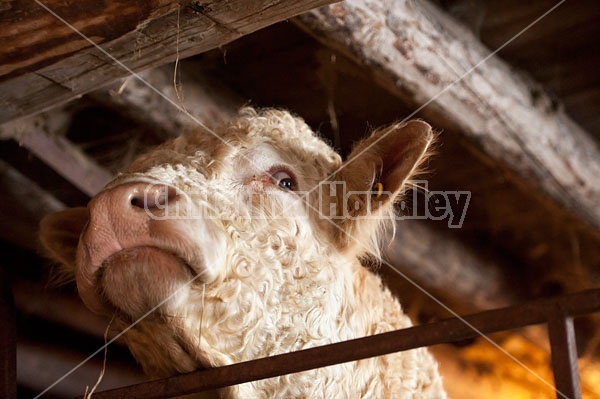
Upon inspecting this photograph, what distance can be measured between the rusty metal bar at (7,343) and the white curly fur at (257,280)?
79 centimetres

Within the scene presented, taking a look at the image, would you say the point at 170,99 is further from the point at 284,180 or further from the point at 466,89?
the point at 466,89

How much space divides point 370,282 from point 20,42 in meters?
1.51

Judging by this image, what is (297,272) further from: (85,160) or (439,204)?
(439,204)

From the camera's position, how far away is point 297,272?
221cm

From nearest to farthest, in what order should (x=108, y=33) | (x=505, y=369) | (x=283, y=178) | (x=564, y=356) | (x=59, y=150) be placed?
(x=564, y=356) → (x=108, y=33) → (x=283, y=178) → (x=59, y=150) → (x=505, y=369)

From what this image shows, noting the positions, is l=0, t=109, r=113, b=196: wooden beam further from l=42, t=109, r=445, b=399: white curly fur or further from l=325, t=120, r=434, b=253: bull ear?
l=325, t=120, r=434, b=253: bull ear

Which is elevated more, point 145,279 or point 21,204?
point 21,204

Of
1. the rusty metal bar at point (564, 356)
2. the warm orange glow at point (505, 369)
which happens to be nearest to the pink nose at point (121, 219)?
the rusty metal bar at point (564, 356)

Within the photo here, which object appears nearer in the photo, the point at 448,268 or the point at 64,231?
the point at 64,231

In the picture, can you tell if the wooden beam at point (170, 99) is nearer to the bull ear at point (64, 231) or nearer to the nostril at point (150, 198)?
the bull ear at point (64, 231)

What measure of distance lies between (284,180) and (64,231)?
0.80m

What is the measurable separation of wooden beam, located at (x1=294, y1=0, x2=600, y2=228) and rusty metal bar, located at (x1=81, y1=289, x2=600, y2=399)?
1210 millimetres

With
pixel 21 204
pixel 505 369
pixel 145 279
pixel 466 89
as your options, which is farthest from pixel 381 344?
pixel 505 369

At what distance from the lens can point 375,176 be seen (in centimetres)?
242
